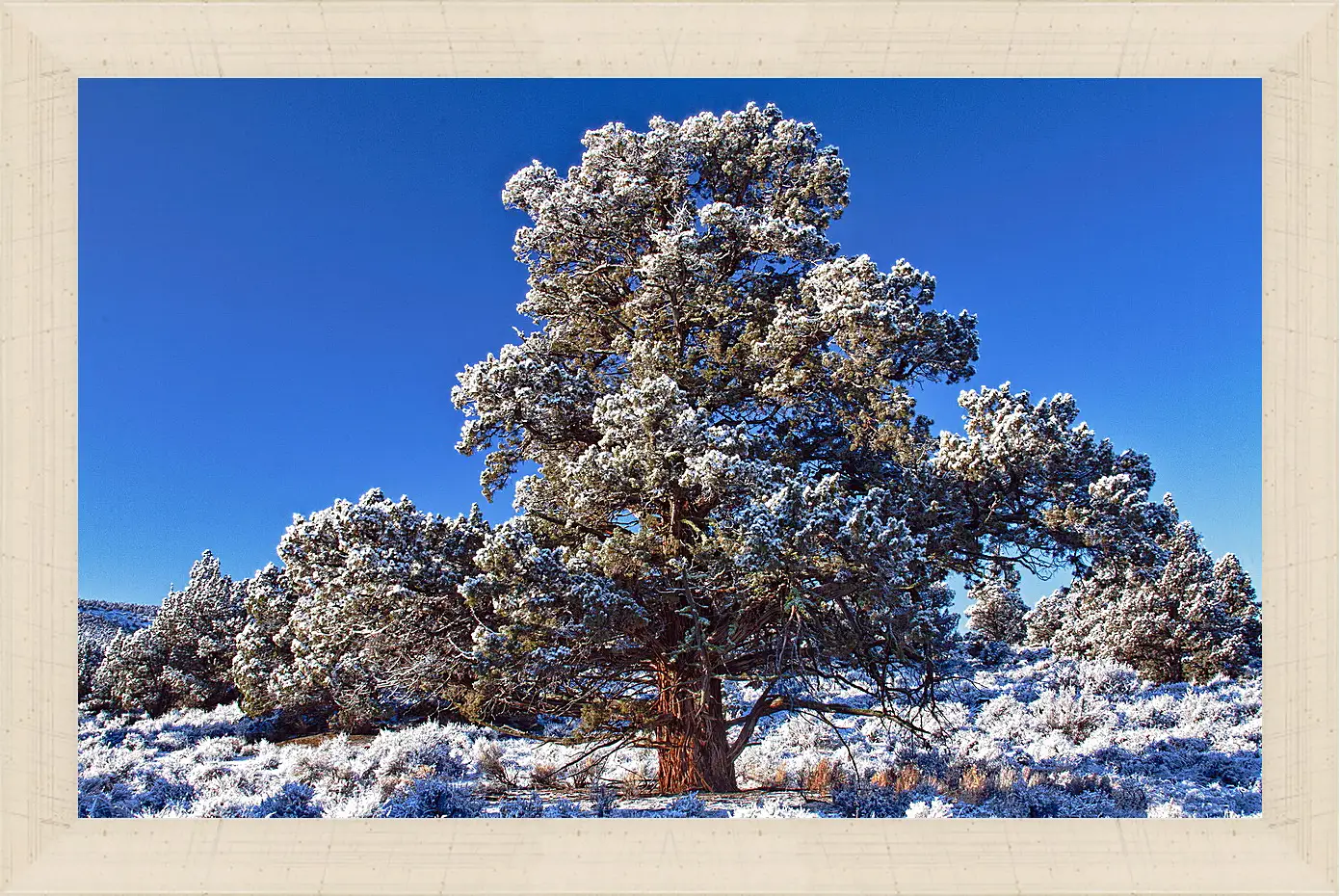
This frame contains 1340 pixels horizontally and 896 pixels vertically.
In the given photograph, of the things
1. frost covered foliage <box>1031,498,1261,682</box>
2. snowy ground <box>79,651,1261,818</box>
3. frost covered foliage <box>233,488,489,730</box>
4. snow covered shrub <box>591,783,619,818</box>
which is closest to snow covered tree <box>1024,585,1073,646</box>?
frost covered foliage <box>1031,498,1261,682</box>

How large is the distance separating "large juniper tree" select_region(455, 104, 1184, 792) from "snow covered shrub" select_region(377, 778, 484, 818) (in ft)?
4.17

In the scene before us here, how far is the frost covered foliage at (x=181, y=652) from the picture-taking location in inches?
668

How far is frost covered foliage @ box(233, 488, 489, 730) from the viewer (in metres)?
7.62

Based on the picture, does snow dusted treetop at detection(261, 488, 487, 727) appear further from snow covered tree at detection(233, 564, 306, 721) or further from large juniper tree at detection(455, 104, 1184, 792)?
large juniper tree at detection(455, 104, 1184, 792)

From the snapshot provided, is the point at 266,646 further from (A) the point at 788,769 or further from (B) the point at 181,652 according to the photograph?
(B) the point at 181,652

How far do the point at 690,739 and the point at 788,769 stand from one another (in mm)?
2111

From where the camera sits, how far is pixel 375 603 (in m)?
7.64

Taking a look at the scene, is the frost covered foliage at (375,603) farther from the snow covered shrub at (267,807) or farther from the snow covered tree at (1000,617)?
the snow covered tree at (1000,617)
